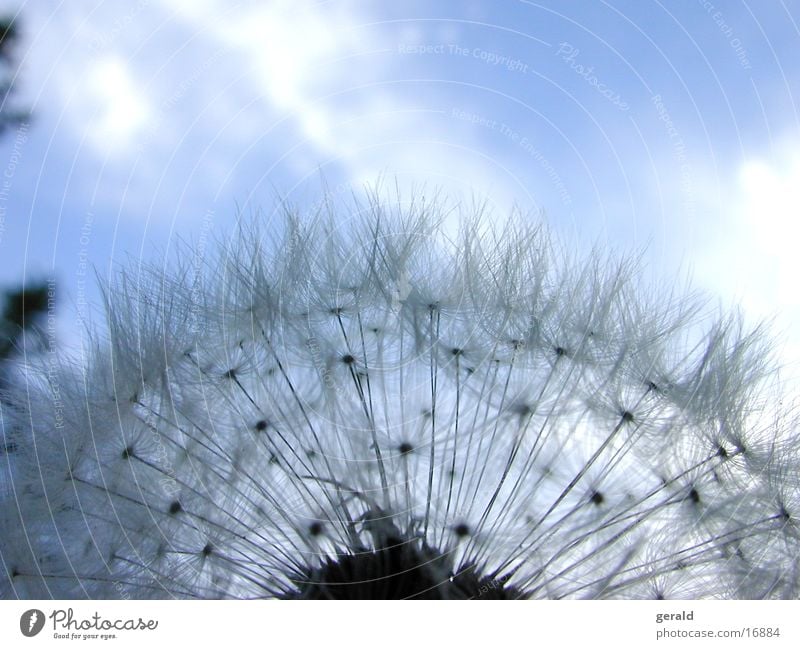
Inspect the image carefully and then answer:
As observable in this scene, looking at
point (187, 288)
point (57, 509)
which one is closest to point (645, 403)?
point (187, 288)

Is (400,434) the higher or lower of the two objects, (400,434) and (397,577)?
the higher

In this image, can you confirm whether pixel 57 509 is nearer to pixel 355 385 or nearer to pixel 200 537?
pixel 200 537
